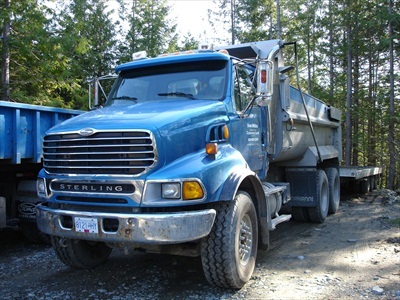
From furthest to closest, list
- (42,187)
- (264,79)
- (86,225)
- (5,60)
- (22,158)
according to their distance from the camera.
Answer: (5,60)
(22,158)
(264,79)
(42,187)
(86,225)

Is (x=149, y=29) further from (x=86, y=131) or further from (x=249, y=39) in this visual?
(x=86, y=131)

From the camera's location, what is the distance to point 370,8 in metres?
17.6

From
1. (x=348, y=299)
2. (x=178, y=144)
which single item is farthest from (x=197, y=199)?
(x=348, y=299)

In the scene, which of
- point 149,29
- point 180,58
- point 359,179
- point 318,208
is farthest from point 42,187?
point 149,29

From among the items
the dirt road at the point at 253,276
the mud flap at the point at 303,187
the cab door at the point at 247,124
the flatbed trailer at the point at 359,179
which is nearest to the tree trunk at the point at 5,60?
the dirt road at the point at 253,276

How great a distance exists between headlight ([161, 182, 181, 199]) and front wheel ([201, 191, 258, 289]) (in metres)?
0.66

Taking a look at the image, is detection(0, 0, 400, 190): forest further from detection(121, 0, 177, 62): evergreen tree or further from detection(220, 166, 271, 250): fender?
detection(220, 166, 271, 250): fender

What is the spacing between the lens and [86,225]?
3.57m

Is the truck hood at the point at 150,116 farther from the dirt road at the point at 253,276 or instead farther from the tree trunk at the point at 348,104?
the tree trunk at the point at 348,104

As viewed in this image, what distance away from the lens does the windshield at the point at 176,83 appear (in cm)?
466

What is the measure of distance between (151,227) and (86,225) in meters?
0.72

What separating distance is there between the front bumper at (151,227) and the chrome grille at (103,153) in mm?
431

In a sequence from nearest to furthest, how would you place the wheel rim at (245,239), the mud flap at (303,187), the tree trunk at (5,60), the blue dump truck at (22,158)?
the wheel rim at (245,239) → the blue dump truck at (22,158) → the mud flap at (303,187) → the tree trunk at (5,60)

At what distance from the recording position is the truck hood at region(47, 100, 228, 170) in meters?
3.54
